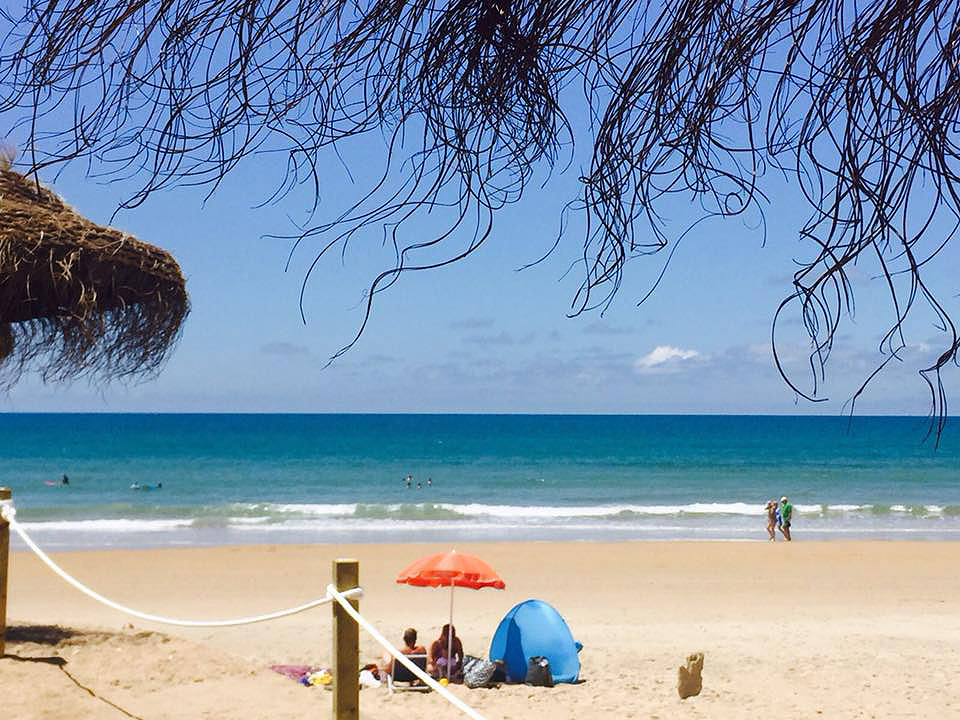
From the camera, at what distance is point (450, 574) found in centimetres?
877

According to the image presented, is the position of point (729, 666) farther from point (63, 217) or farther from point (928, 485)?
point (928, 485)

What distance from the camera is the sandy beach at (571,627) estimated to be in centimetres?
732

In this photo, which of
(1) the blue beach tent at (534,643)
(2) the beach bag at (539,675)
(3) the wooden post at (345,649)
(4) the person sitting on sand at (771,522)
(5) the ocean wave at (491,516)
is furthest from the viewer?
(5) the ocean wave at (491,516)

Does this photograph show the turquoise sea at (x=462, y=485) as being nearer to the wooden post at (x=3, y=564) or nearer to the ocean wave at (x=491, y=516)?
the ocean wave at (x=491, y=516)

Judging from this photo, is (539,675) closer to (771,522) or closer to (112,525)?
(771,522)

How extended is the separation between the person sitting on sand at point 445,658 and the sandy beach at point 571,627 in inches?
16.4

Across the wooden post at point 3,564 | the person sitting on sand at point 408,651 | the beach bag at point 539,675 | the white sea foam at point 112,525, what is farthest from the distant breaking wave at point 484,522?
the wooden post at point 3,564

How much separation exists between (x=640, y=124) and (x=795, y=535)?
1056 inches

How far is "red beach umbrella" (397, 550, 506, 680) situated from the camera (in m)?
8.73

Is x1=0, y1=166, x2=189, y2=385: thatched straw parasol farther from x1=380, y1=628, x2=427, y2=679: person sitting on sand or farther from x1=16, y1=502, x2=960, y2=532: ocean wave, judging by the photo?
x1=16, y1=502, x2=960, y2=532: ocean wave

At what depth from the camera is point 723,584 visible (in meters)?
17.2

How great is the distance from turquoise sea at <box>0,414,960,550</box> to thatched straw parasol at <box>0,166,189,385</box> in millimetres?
5355

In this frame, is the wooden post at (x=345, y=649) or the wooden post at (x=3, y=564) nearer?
the wooden post at (x=345, y=649)

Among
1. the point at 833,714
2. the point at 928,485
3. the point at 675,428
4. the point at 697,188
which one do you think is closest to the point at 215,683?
the point at 833,714
